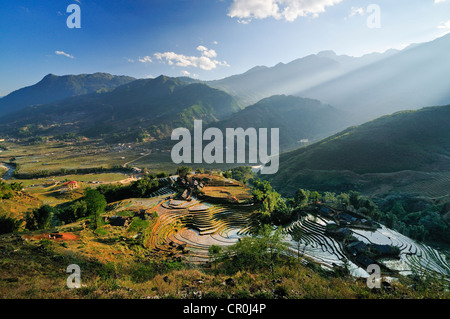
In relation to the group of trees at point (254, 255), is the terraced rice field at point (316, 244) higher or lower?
lower

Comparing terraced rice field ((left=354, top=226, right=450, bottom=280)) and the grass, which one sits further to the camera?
terraced rice field ((left=354, top=226, right=450, bottom=280))

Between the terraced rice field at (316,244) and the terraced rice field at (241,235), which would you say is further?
the terraced rice field at (241,235)

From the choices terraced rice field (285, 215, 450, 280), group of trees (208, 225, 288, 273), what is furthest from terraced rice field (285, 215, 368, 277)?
group of trees (208, 225, 288, 273)

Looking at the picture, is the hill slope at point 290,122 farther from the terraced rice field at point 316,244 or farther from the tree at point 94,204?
the tree at point 94,204

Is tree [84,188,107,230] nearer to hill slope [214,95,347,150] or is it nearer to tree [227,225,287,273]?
tree [227,225,287,273]

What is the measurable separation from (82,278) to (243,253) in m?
11.8

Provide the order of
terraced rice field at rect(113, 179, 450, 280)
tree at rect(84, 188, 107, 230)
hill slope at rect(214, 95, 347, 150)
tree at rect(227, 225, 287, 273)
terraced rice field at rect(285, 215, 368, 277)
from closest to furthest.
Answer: tree at rect(227, 225, 287, 273)
terraced rice field at rect(285, 215, 368, 277)
terraced rice field at rect(113, 179, 450, 280)
tree at rect(84, 188, 107, 230)
hill slope at rect(214, 95, 347, 150)

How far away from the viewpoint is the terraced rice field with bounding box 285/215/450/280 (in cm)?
1828

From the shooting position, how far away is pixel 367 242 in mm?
21641

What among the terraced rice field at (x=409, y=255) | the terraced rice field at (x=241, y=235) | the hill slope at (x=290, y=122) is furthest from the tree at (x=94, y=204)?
the hill slope at (x=290, y=122)

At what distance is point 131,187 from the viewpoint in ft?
130

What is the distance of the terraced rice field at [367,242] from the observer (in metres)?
18.3

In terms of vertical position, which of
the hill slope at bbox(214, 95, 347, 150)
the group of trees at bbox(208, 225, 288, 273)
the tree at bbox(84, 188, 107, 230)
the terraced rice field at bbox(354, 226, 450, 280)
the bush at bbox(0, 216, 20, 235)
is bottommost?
the terraced rice field at bbox(354, 226, 450, 280)

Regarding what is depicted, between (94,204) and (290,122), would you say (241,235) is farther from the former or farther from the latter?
(290,122)
